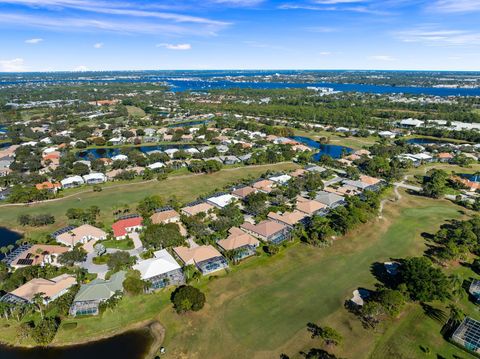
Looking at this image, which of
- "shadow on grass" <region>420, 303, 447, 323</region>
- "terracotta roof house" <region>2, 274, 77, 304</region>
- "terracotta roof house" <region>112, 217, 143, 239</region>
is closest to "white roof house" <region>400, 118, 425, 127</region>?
"shadow on grass" <region>420, 303, 447, 323</region>

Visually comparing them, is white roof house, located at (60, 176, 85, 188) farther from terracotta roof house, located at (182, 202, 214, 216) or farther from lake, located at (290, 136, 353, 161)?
lake, located at (290, 136, 353, 161)

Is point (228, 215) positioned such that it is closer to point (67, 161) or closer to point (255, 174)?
point (255, 174)

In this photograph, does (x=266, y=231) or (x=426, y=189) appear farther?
(x=426, y=189)

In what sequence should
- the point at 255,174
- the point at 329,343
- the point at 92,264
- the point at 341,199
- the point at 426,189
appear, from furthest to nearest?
the point at 255,174, the point at 426,189, the point at 341,199, the point at 92,264, the point at 329,343

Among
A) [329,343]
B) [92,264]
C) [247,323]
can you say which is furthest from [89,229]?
[329,343]

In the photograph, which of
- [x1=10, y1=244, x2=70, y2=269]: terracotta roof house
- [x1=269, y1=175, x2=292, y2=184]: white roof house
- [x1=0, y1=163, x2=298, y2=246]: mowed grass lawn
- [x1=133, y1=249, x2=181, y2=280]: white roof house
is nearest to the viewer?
[x1=133, y1=249, x2=181, y2=280]: white roof house

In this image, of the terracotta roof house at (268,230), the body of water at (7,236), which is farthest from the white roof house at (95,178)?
the terracotta roof house at (268,230)
